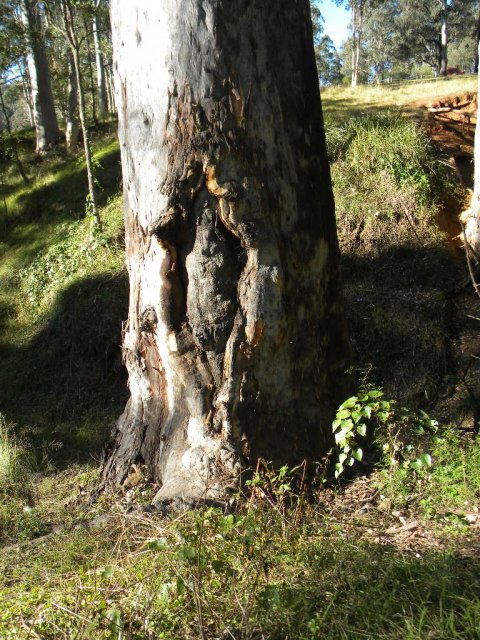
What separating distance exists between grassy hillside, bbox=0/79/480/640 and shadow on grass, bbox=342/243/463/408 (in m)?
0.02

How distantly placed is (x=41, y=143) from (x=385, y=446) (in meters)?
14.0

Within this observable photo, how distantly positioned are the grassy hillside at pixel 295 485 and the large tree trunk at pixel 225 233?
0.33 meters

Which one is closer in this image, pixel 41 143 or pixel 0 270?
pixel 0 270

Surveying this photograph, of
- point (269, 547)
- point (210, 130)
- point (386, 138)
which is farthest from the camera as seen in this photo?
point (386, 138)

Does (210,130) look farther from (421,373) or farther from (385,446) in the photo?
(421,373)

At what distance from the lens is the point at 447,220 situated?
7145 mm

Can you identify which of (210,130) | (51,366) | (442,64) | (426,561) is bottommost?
(51,366)

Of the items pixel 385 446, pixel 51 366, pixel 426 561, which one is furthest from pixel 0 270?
pixel 426 561

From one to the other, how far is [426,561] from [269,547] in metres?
0.68

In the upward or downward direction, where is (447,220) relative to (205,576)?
upward

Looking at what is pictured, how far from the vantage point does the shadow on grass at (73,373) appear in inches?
241

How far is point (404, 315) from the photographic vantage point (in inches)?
242

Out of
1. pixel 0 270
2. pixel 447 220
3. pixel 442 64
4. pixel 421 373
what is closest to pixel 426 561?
pixel 421 373

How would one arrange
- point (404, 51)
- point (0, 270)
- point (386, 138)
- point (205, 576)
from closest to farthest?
point (205, 576), point (386, 138), point (0, 270), point (404, 51)
